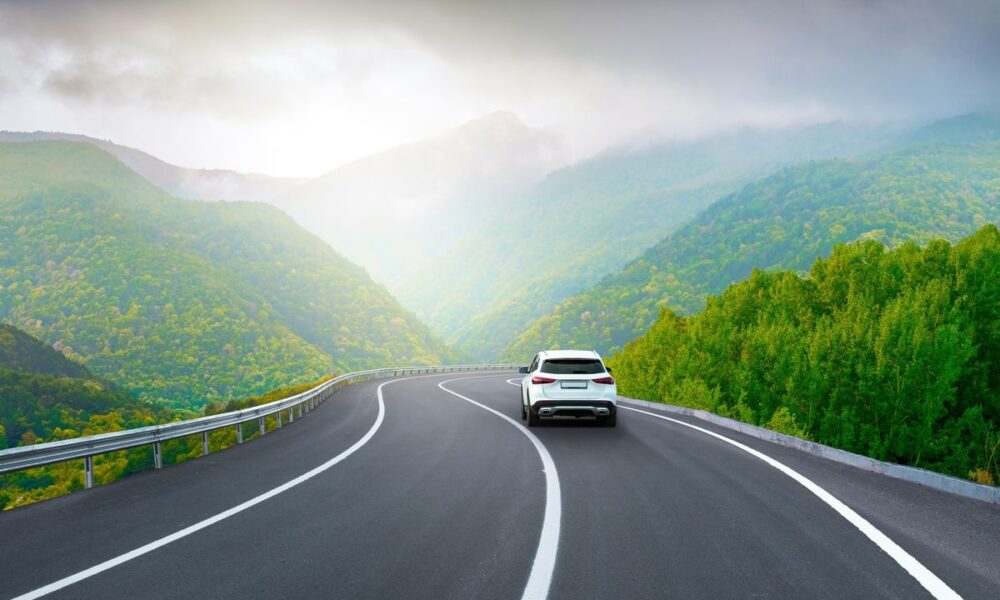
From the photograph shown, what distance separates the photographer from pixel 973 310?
1398 inches

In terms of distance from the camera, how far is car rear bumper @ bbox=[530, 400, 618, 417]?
14922 mm

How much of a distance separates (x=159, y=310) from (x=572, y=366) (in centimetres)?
15506

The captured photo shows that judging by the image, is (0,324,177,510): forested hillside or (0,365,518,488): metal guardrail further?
(0,324,177,510): forested hillside

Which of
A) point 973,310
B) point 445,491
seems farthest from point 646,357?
point 445,491

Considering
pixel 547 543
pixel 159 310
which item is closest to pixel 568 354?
pixel 547 543

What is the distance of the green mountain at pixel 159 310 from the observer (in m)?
137

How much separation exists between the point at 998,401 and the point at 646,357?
21.7m

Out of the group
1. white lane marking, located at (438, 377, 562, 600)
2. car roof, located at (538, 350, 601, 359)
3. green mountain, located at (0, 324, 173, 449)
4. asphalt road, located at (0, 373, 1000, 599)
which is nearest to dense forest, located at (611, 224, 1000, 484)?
car roof, located at (538, 350, 601, 359)

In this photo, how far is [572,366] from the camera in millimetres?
15531

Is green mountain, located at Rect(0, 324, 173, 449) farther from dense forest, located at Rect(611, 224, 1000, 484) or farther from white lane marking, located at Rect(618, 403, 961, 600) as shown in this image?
white lane marking, located at Rect(618, 403, 961, 600)

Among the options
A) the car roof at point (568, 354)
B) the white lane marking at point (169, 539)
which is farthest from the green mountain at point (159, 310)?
the white lane marking at point (169, 539)

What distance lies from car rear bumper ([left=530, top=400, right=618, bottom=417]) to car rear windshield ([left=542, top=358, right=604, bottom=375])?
2.38 feet

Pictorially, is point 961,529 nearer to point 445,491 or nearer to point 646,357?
point 445,491

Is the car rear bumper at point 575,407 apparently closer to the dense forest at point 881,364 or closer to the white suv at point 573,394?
the white suv at point 573,394
